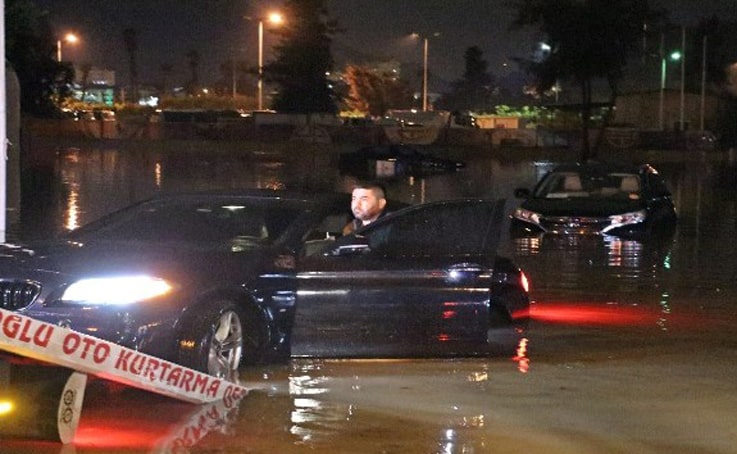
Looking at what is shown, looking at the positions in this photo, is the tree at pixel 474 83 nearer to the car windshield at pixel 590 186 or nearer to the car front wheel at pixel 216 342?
the car windshield at pixel 590 186

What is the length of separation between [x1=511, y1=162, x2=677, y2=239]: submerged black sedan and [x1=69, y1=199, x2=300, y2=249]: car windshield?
10.8 metres

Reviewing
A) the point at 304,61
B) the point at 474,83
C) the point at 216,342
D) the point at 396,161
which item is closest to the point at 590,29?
the point at 396,161

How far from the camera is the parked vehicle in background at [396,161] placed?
46.8 metres

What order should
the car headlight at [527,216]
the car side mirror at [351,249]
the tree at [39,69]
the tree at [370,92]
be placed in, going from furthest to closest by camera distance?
the tree at [370,92] < the tree at [39,69] < the car headlight at [527,216] < the car side mirror at [351,249]

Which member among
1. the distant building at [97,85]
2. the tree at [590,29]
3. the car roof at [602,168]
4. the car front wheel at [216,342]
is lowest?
the car front wheel at [216,342]

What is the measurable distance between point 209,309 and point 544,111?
79628mm

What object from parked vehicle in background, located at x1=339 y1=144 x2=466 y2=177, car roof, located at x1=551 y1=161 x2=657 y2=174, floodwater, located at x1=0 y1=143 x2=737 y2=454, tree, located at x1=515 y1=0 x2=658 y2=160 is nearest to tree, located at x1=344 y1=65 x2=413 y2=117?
tree, located at x1=515 y1=0 x2=658 y2=160

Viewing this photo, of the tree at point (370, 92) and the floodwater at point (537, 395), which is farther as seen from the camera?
the tree at point (370, 92)

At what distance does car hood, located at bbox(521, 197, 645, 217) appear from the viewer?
19.9m

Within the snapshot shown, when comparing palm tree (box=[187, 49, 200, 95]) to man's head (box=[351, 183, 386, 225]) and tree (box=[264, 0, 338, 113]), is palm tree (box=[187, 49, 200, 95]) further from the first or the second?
man's head (box=[351, 183, 386, 225])

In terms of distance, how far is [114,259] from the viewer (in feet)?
27.0

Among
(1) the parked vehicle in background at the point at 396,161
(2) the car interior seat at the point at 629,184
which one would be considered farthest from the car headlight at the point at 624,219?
(1) the parked vehicle in background at the point at 396,161

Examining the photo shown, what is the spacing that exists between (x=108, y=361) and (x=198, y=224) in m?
2.38

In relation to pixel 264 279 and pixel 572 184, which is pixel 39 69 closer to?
pixel 572 184
